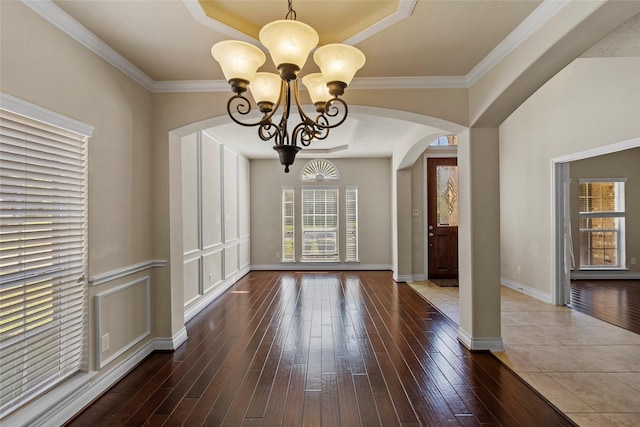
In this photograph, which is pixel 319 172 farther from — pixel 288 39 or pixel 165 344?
pixel 288 39

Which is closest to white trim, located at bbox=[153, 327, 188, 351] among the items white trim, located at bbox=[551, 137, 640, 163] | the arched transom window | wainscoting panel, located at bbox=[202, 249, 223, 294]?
wainscoting panel, located at bbox=[202, 249, 223, 294]

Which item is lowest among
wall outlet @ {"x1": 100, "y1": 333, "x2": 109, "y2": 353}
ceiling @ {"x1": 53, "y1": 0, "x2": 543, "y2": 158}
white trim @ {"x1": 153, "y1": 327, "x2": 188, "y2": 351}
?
white trim @ {"x1": 153, "y1": 327, "x2": 188, "y2": 351}

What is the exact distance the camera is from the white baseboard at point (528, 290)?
15.8ft

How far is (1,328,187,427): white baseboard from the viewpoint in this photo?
1864 mm

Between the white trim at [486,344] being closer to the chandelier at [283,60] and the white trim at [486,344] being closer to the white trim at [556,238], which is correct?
the white trim at [556,238]

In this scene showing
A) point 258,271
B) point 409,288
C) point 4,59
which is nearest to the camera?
point 4,59

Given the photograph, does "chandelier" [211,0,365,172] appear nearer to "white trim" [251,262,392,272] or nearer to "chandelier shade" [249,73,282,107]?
"chandelier shade" [249,73,282,107]

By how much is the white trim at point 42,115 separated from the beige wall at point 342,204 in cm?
534

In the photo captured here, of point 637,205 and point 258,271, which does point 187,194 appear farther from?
point 637,205

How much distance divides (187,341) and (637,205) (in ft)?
27.2

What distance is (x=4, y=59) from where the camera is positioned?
174cm

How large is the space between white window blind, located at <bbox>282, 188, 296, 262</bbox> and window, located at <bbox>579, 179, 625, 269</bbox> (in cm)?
607

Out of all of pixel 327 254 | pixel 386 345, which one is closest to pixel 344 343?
pixel 386 345

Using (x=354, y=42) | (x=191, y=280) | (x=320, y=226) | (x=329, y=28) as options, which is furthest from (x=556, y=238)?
(x=191, y=280)
